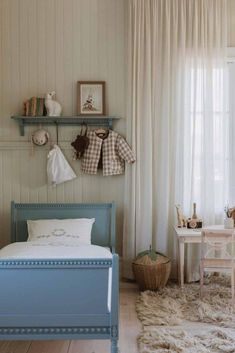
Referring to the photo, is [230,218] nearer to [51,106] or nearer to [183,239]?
[183,239]

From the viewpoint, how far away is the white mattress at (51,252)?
321 centimetres

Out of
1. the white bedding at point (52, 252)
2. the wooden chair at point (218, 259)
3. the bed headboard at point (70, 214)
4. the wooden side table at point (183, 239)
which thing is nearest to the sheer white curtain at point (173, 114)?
the bed headboard at point (70, 214)

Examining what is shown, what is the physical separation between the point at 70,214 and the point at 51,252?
43.4 inches

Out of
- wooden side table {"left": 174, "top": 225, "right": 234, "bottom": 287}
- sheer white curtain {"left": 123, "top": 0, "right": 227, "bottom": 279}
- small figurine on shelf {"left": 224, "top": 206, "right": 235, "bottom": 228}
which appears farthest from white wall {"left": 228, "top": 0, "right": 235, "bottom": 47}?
wooden side table {"left": 174, "top": 225, "right": 234, "bottom": 287}

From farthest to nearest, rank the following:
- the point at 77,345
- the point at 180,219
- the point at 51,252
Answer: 1. the point at 180,219
2. the point at 51,252
3. the point at 77,345

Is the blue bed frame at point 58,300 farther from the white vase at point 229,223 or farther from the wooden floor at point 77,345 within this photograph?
the white vase at point 229,223

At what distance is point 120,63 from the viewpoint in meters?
4.45

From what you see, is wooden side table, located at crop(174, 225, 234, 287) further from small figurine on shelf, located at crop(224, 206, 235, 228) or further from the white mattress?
the white mattress

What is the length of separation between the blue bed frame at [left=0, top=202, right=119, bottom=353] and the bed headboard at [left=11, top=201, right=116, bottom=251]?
1880 mm

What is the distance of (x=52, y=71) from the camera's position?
4.45 metres

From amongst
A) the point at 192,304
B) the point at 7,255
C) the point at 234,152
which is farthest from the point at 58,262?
the point at 234,152

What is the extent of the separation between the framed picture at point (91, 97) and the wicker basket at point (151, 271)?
1655 millimetres

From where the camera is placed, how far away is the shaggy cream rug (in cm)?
287

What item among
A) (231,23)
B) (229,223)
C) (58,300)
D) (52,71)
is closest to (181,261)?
(229,223)
